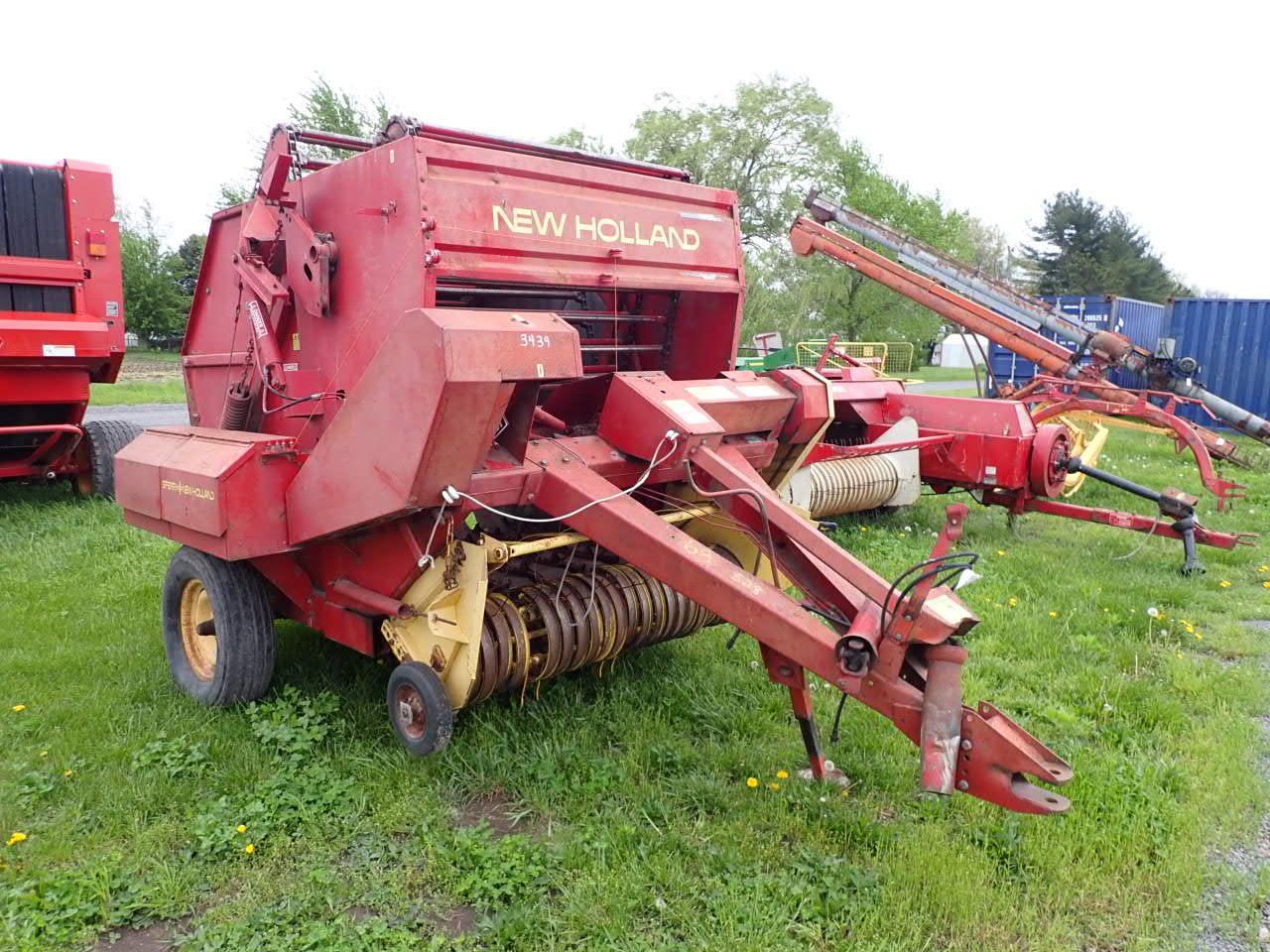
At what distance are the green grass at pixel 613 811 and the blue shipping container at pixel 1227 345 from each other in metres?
12.2

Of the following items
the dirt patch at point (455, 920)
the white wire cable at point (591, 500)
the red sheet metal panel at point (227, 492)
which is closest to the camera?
the dirt patch at point (455, 920)

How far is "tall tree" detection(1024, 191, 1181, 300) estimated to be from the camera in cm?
4084

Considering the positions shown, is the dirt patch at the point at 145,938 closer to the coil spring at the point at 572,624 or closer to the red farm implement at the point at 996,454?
the coil spring at the point at 572,624

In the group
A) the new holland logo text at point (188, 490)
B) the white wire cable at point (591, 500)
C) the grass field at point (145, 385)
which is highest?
the white wire cable at point (591, 500)

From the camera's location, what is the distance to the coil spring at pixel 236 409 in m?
4.23

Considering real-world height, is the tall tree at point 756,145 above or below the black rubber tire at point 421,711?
above

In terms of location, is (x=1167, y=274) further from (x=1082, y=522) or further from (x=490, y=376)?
(x=490, y=376)

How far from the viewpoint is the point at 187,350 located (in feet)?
16.1

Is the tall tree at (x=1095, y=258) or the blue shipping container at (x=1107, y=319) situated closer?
the blue shipping container at (x=1107, y=319)

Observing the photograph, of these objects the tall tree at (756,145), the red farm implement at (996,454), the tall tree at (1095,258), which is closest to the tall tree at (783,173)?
the tall tree at (756,145)

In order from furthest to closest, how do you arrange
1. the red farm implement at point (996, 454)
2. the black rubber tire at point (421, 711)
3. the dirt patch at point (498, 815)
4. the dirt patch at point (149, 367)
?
the dirt patch at point (149, 367) → the red farm implement at point (996, 454) → the black rubber tire at point (421, 711) → the dirt patch at point (498, 815)

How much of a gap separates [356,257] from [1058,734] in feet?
11.3

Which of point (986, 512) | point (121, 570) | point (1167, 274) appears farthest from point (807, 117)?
point (121, 570)

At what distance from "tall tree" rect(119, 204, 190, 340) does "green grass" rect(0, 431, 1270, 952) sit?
31628 mm
